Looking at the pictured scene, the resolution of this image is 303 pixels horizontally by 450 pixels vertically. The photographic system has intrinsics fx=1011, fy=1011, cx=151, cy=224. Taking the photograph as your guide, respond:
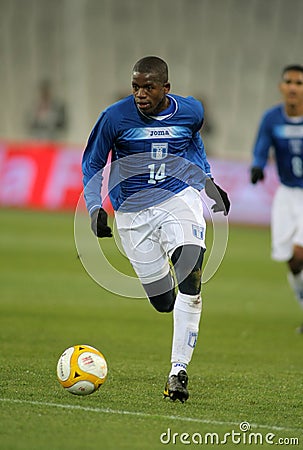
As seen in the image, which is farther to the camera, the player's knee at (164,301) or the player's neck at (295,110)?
the player's neck at (295,110)

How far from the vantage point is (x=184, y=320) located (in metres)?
7.00

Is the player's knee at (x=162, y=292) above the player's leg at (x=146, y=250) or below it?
below

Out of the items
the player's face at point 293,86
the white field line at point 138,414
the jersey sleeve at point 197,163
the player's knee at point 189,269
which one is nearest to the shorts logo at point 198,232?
the player's knee at point 189,269

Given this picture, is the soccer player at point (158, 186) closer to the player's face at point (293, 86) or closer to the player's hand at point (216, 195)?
the player's hand at point (216, 195)

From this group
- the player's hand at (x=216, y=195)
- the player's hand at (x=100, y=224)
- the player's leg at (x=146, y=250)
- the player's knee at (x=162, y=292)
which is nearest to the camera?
the player's hand at (x=100, y=224)

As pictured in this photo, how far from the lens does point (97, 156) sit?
721 centimetres

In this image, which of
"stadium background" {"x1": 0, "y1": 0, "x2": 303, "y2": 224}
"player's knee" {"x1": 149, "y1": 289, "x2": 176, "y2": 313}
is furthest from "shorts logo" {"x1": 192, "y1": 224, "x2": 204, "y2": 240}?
"stadium background" {"x1": 0, "y1": 0, "x2": 303, "y2": 224}

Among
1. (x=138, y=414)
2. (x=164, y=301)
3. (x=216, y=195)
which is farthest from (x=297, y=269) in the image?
(x=138, y=414)

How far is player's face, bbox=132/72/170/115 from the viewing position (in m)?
6.97

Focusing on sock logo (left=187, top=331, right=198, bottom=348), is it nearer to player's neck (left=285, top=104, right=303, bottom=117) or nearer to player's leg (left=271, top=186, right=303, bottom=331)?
player's leg (left=271, top=186, right=303, bottom=331)

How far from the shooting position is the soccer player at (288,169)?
37.6 ft

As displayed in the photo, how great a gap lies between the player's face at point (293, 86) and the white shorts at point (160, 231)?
4239 mm

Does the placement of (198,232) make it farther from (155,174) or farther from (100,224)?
(100,224)
